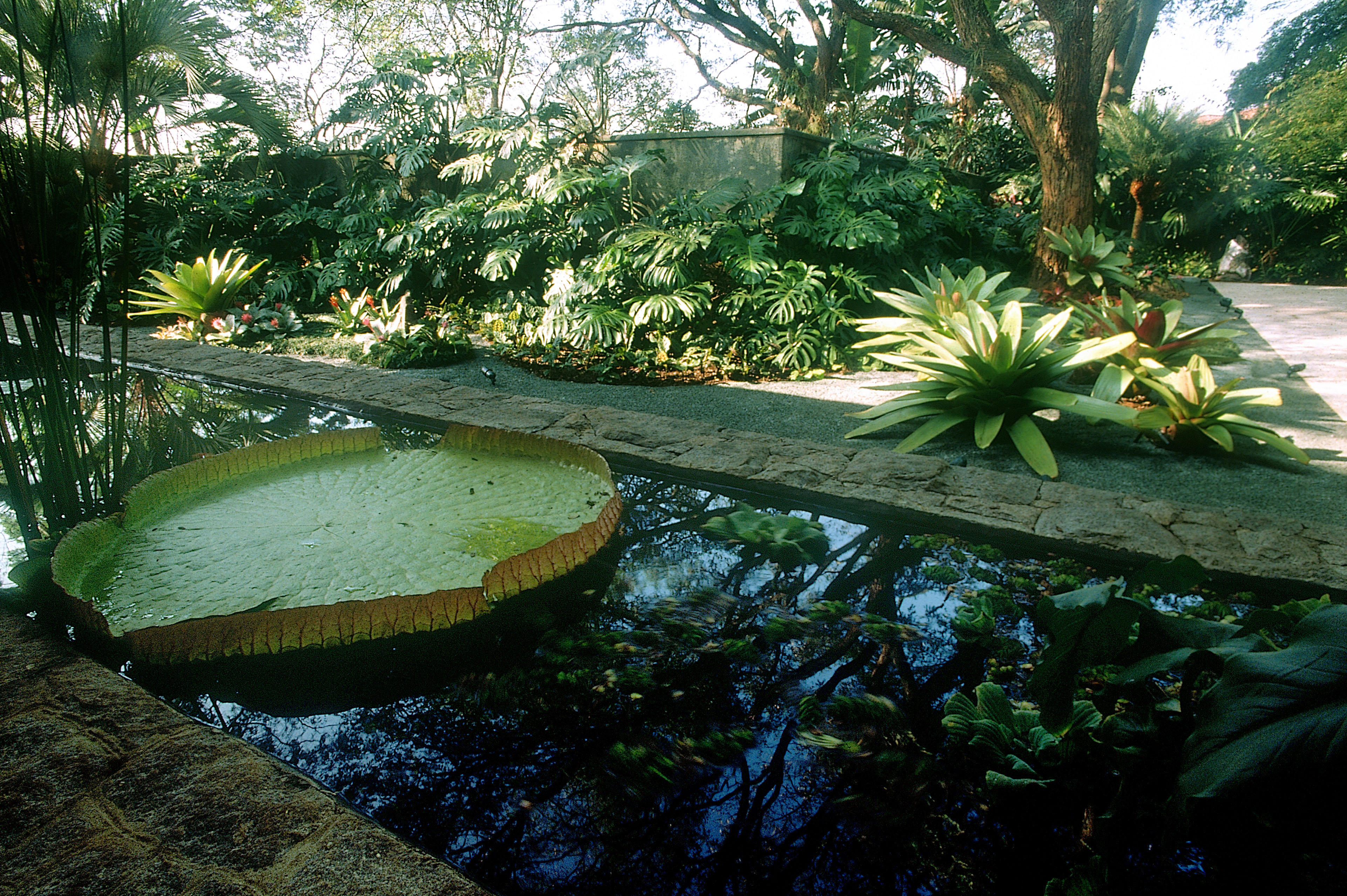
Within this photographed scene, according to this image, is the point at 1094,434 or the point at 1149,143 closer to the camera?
the point at 1094,434

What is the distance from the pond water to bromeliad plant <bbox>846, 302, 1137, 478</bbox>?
3.05ft

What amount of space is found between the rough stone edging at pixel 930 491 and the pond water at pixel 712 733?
0.18 m

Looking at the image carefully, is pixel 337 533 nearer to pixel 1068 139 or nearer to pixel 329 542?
pixel 329 542

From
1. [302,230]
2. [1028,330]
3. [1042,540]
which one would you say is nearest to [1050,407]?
[1028,330]

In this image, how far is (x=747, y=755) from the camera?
1.17 metres

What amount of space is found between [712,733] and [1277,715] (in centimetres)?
78

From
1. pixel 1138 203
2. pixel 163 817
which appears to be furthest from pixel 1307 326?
pixel 163 817

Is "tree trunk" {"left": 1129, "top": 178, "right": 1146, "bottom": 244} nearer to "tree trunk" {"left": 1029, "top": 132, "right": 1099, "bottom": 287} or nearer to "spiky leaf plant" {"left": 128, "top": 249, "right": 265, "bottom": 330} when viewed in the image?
"tree trunk" {"left": 1029, "top": 132, "right": 1099, "bottom": 287}

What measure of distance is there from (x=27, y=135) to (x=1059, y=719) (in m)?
2.17

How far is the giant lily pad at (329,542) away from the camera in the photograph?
1372 millimetres

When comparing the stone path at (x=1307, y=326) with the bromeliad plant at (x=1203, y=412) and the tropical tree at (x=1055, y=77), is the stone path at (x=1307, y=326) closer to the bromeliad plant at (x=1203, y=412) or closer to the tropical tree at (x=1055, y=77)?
the bromeliad plant at (x=1203, y=412)

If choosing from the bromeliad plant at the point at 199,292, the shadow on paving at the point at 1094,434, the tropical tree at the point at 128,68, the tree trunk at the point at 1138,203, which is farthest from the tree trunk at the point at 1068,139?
the bromeliad plant at the point at 199,292

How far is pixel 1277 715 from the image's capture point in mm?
752

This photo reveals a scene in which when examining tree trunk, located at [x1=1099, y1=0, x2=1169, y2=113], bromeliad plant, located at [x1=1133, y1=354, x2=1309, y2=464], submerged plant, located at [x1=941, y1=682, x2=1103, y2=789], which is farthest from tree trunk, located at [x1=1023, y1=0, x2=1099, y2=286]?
tree trunk, located at [x1=1099, y1=0, x2=1169, y2=113]
